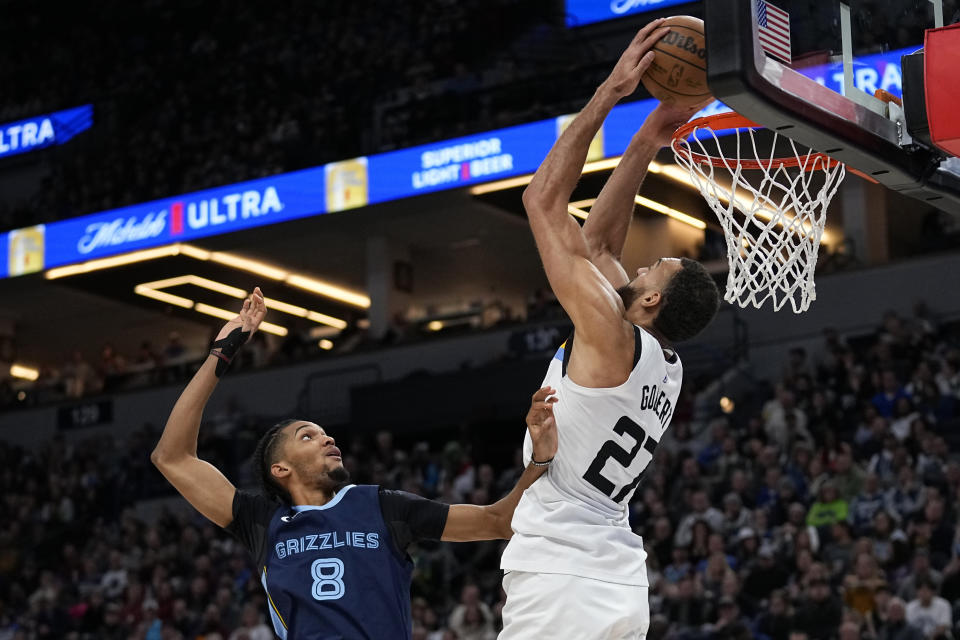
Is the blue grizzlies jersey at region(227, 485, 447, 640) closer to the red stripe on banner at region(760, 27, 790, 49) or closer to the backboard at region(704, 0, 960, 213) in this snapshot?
the backboard at region(704, 0, 960, 213)

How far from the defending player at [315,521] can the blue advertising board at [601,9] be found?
13.9 m

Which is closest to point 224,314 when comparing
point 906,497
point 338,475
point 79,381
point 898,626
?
point 79,381

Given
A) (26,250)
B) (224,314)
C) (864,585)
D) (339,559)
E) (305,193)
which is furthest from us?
(224,314)

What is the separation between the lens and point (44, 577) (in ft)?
52.7

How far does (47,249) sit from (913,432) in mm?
12259

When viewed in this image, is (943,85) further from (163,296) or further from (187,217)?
(163,296)

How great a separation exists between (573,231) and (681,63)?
2.20ft

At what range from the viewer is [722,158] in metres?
5.07

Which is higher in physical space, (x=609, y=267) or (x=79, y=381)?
(x=79, y=381)

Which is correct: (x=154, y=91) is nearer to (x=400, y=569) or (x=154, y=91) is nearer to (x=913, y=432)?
(x=913, y=432)

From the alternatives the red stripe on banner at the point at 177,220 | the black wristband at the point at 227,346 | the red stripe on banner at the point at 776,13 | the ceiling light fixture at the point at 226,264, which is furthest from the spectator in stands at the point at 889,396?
the ceiling light fixture at the point at 226,264

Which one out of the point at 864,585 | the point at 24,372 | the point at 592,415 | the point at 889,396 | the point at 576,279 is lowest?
the point at 864,585

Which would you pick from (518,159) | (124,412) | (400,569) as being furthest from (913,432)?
(124,412)

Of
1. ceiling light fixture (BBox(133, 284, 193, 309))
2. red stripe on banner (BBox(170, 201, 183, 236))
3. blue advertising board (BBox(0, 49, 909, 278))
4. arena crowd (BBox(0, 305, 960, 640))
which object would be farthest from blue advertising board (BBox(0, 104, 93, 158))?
arena crowd (BBox(0, 305, 960, 640))
